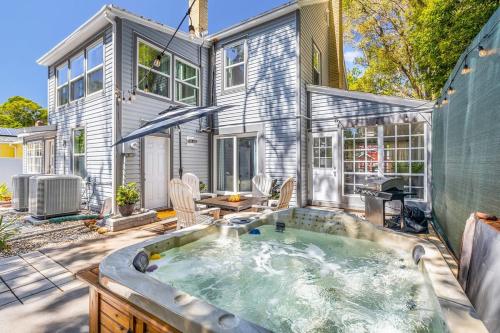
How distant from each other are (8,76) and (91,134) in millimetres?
40128

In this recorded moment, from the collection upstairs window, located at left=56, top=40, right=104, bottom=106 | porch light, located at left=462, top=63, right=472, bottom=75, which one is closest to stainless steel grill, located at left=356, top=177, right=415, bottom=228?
porch light, located at left=462, top=63, right=472, bottom=75

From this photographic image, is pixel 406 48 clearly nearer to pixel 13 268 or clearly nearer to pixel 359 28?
pixel 359 28

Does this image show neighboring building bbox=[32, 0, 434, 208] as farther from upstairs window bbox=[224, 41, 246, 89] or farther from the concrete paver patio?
the concrete paver patio

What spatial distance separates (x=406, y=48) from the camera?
12375 millimetres

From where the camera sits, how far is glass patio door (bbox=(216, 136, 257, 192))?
746 centimetres

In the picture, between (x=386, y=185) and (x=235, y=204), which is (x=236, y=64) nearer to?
(x=235, y=204)

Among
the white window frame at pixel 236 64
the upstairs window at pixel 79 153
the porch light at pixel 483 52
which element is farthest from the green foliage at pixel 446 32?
the upstairs window at pixel 79 153

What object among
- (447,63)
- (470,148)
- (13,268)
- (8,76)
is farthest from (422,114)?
(8,76)

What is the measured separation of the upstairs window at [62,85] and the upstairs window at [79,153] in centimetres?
138

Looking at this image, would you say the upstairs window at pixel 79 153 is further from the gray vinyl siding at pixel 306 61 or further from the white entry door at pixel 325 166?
the white entry door at pixel 325 166

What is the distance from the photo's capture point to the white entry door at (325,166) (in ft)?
21.4

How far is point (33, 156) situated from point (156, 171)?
578 cm

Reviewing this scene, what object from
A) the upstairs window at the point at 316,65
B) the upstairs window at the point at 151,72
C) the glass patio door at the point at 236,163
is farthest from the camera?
the upstairs window at the point at 316,65

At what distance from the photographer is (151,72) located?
21.6ft
